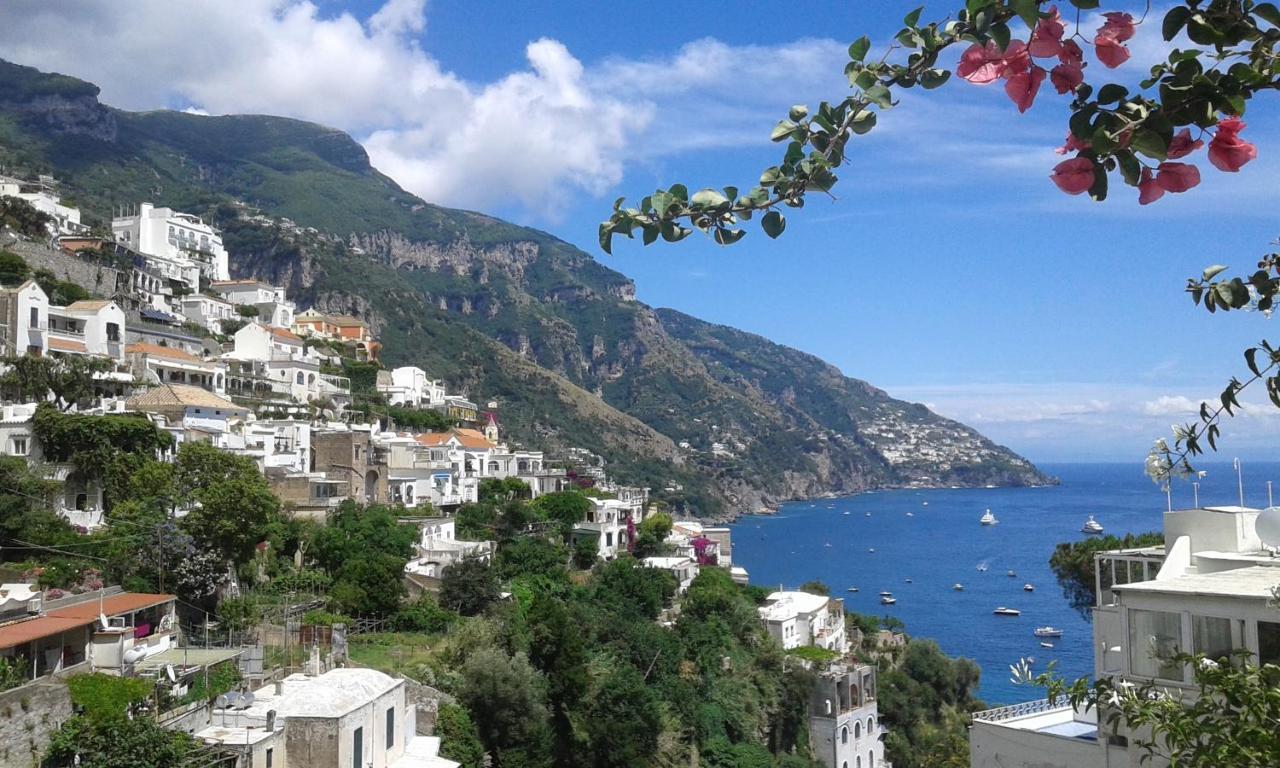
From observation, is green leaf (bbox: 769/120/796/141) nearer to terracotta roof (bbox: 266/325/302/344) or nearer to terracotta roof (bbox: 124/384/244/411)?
terracotta roof (bbox: 124/384/244/411)

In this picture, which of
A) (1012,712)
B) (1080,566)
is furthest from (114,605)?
(1080,566)

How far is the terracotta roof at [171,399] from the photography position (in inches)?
1028

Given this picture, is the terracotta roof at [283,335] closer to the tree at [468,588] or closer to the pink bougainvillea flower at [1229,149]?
the tree at [468,588]

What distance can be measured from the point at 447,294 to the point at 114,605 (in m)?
149

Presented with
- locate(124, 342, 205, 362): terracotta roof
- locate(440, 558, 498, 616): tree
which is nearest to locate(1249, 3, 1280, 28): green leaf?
locate(440, 558, 498, 616): tree

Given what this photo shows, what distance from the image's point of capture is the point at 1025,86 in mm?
1604

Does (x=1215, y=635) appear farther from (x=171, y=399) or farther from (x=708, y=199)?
(x=171, y=399)

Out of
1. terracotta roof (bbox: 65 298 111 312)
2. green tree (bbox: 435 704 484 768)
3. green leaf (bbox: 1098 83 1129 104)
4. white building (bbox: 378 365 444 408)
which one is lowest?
green tree (bbox: 435 704 484 768)

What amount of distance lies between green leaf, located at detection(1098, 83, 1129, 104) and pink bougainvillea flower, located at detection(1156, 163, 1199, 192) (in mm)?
172

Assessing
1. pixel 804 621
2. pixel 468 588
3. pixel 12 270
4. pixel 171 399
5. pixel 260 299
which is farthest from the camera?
pixel 260 299

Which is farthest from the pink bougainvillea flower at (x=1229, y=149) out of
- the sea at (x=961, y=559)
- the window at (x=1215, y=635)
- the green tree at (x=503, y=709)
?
the green tree at (x=503, y=709)

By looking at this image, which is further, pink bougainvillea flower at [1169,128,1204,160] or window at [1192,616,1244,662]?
window at [1192,616,1244,662]

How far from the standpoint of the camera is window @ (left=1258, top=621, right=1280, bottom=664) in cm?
756

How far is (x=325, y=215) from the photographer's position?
15100cm
